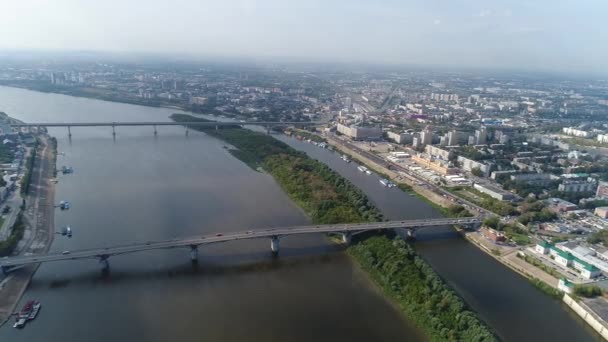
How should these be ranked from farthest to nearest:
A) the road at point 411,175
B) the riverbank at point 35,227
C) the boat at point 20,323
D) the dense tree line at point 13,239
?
the road at point 411,175, the dense tree line at point 13,239, the riverbank at point 35,227, the boat at point 20,323

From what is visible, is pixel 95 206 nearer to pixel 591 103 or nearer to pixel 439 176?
Answer: pixel 439 176

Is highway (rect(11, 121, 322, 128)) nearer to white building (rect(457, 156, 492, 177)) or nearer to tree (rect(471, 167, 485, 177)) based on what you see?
white building (rect(457, 156, 492, 177))

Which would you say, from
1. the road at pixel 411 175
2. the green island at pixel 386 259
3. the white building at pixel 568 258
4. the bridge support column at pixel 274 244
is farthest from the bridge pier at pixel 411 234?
the bridge support column at pixel 274 244

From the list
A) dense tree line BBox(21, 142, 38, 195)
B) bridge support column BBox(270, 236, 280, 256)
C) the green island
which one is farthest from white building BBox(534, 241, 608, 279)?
dense tree line BBox(21, 142, 38, 195)

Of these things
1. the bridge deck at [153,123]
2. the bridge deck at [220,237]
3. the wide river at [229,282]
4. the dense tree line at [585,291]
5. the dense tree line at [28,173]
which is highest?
the bridge deck at [153,123]

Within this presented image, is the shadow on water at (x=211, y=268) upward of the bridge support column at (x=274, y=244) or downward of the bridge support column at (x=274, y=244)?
downward

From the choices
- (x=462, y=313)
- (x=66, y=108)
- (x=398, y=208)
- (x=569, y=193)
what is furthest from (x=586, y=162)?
(x=66, y=108)

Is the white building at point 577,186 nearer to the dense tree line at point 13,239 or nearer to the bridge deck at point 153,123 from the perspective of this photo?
the bridge deck at point 153,123
